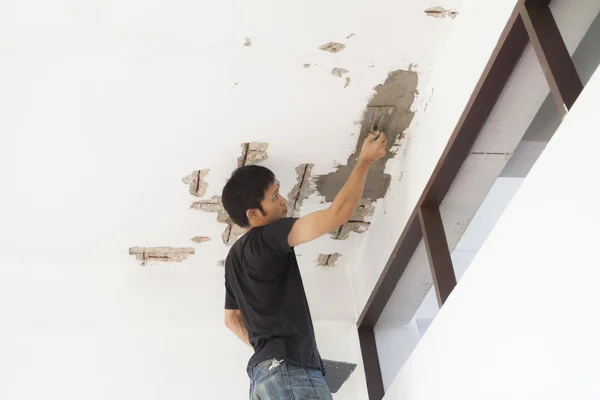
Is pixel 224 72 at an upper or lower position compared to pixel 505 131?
upper

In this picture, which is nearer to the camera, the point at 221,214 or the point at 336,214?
the point at 336,214

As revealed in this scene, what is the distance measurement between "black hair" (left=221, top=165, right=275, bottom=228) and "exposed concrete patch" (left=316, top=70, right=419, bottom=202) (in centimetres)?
41

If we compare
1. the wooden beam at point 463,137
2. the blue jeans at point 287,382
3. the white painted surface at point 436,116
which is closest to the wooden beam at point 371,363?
the white painted surface at point 436,116

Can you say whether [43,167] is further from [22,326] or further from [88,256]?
[22,326]

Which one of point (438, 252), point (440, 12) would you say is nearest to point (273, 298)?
point (438, 252)

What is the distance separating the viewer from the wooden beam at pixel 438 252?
2.06m

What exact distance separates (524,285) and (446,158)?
0.76 m

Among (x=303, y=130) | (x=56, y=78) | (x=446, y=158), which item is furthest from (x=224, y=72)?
(x=446, y=158)

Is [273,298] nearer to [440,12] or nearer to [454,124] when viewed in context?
[454,124]

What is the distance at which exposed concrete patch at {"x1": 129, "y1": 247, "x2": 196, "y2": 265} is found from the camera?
2953 mm

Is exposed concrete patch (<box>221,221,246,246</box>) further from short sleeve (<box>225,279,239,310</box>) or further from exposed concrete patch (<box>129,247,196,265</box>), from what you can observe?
short sleeve (<box>225,279,239,310</box>)

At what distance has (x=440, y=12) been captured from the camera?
6.81 feet

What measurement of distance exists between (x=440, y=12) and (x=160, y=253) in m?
1.74

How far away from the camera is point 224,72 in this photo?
219 centimetres
